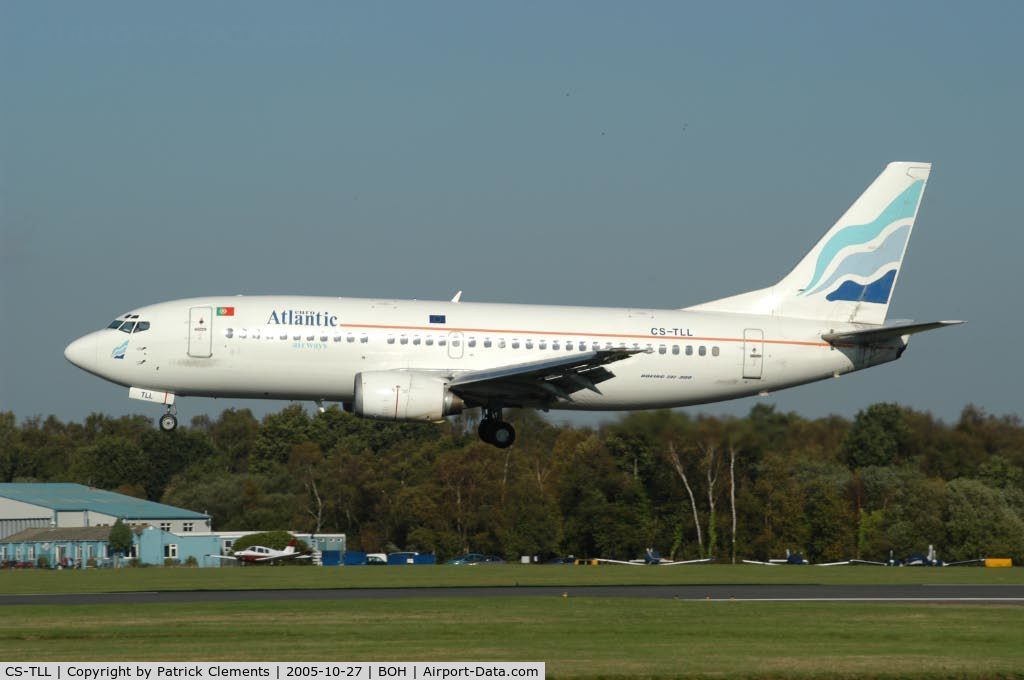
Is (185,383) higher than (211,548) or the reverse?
higher

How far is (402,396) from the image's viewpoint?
42781mm

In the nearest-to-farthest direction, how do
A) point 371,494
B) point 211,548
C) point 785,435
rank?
point 785,435
point 211,548
point 371,494

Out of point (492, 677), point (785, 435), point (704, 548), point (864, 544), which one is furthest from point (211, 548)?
point (492, 677)

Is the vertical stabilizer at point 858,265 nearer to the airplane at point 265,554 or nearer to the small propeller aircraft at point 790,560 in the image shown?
the small propeller aircraft at point 790,560

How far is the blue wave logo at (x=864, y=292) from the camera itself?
49312mm

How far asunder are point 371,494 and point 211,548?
14.1 metres

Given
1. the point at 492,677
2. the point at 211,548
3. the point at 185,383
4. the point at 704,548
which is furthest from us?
the point at 211,548

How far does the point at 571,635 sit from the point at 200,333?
16.6 meters

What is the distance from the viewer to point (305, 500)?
352 feet

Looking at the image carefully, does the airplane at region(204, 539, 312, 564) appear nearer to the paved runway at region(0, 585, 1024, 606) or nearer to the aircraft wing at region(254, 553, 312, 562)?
the aircraft wing at region(254, 553, 312, 562)

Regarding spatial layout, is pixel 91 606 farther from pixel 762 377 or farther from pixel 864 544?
pixel 864 544

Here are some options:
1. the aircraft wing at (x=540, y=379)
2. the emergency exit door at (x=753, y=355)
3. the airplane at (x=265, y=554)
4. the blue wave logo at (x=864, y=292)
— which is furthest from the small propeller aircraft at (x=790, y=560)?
the aircraft wing at (x=540, y=379)

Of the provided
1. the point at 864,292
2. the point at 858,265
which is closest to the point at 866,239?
the point at 858,265

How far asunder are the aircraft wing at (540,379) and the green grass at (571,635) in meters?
6.51
